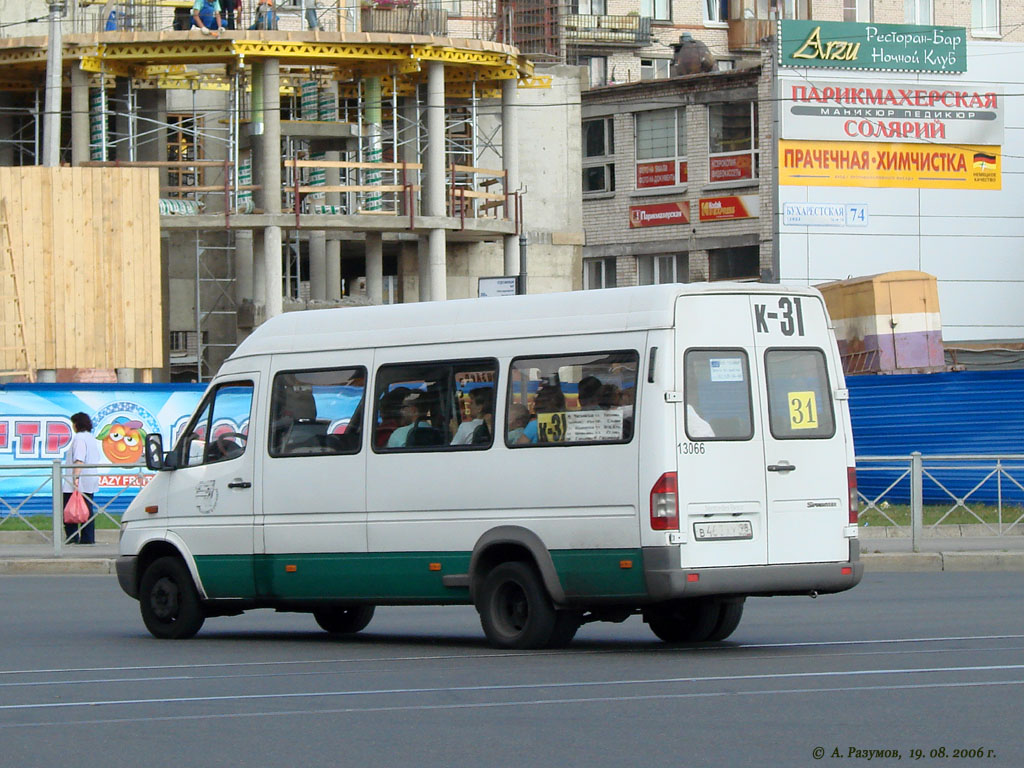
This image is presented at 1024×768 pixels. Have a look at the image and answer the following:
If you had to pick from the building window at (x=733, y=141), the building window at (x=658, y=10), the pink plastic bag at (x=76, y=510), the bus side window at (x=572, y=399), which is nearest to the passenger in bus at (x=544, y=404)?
the bus side window at (x=572, y=399)

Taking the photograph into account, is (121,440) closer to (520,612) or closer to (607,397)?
(520,612)

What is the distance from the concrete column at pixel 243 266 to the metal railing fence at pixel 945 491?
2356 centimetres

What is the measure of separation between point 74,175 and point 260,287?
955 cm

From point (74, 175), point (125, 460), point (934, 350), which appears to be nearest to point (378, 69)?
point (74, 175)

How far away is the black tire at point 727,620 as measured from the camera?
12.5 meters

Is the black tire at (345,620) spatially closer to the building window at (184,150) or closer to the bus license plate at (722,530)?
the bus license plate at (722,530)

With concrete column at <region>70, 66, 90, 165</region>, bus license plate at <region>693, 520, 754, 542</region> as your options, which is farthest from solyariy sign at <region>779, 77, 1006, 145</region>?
bus license plate at <region>693, 520, 754, 542</region>

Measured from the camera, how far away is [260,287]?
138 ft

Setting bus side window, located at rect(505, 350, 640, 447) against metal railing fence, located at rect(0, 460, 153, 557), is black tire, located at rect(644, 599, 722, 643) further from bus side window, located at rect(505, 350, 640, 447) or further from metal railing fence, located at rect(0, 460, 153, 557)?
metal railing fence, located at rect(0, 460, 153, 557)

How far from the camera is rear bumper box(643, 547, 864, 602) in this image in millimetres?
11102

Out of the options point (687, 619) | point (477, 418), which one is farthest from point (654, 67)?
point (477, 418)

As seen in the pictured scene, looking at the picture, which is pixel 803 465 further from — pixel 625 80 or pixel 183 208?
pixel 625 80

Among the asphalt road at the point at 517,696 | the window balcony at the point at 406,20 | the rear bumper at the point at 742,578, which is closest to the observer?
the asphalt road at the point at 517,696

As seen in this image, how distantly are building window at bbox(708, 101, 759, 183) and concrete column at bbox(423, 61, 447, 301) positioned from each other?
11.3 meters
